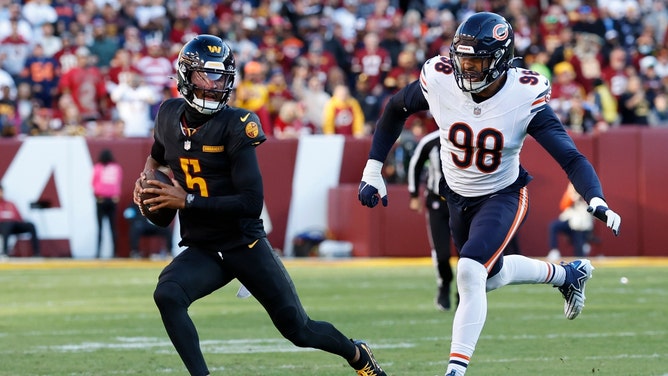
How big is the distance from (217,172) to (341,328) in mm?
3274

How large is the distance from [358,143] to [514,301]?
6.42 m

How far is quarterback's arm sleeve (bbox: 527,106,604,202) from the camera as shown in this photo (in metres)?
5.82

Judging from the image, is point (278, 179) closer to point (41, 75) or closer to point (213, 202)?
point (41, 75)

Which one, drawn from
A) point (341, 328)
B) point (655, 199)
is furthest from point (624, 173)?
point (341, 328)

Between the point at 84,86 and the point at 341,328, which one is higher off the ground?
the point at 84,86

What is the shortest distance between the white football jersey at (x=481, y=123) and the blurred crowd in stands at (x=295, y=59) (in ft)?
33.5

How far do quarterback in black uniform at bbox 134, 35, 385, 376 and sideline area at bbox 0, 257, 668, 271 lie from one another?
9270 millimetres

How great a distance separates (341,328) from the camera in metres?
8.70

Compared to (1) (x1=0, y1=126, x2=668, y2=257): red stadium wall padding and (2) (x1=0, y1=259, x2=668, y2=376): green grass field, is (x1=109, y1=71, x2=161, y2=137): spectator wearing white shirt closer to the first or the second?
(1) (x1=0, y1=126, x2=668, y2=257): red stadium wall padding

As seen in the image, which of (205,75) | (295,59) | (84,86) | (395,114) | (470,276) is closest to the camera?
(205,75)

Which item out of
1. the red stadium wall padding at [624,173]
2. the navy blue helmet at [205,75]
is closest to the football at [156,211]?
the navy blue helmet at [205,75]

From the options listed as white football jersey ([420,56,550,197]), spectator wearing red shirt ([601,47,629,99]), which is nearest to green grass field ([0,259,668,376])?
white football jersey ([420,56,550,197])

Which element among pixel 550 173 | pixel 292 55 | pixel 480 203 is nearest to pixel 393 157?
pixel 550 173

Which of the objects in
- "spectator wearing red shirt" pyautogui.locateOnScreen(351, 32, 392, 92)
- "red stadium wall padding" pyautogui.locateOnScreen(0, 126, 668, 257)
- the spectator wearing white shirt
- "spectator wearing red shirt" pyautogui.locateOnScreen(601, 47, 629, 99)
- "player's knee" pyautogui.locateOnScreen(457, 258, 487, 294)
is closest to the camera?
"player's knee" pyautogui.locateOnScreen(457, 258, 487, 294)
